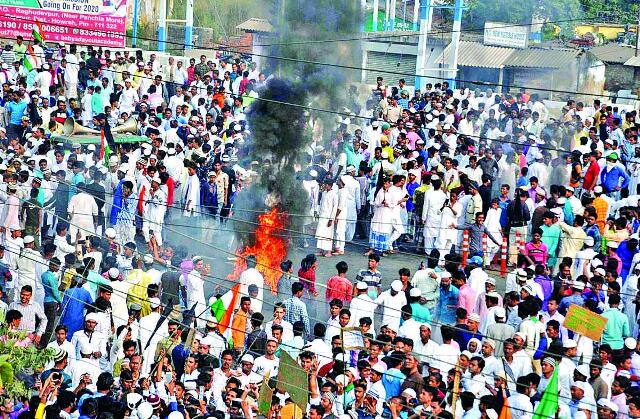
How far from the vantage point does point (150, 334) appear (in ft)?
36.3

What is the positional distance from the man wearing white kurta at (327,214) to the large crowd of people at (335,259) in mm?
25

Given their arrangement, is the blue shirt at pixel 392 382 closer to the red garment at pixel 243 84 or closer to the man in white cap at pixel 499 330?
the man in white cap at pixel 499 330

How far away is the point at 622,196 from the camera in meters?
16.2

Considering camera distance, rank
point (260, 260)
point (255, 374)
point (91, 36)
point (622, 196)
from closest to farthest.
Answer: point (255, 374) < point (260, 260) < point (622, 196) < point (91, 36)

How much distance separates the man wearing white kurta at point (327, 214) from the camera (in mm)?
15906

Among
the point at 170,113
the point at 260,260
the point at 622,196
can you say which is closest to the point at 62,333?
the point at 260,260

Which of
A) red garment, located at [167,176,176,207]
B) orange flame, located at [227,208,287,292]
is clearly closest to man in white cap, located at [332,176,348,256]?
orange flame, located at [227,208,287,292]

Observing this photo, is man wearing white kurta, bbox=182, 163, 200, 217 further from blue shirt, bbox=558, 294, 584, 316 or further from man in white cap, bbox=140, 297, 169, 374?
blue shirt, bbox=558, 294, 584, 316

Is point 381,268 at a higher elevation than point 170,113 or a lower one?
lower

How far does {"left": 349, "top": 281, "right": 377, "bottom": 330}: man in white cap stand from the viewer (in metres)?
11.8

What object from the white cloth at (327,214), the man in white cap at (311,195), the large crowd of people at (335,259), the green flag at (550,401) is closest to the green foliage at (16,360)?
the large crowd of people at (335,259)

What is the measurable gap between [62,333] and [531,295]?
4667mm

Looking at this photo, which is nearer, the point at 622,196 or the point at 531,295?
the point at 531,295

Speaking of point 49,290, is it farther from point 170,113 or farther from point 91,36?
point 91,36
